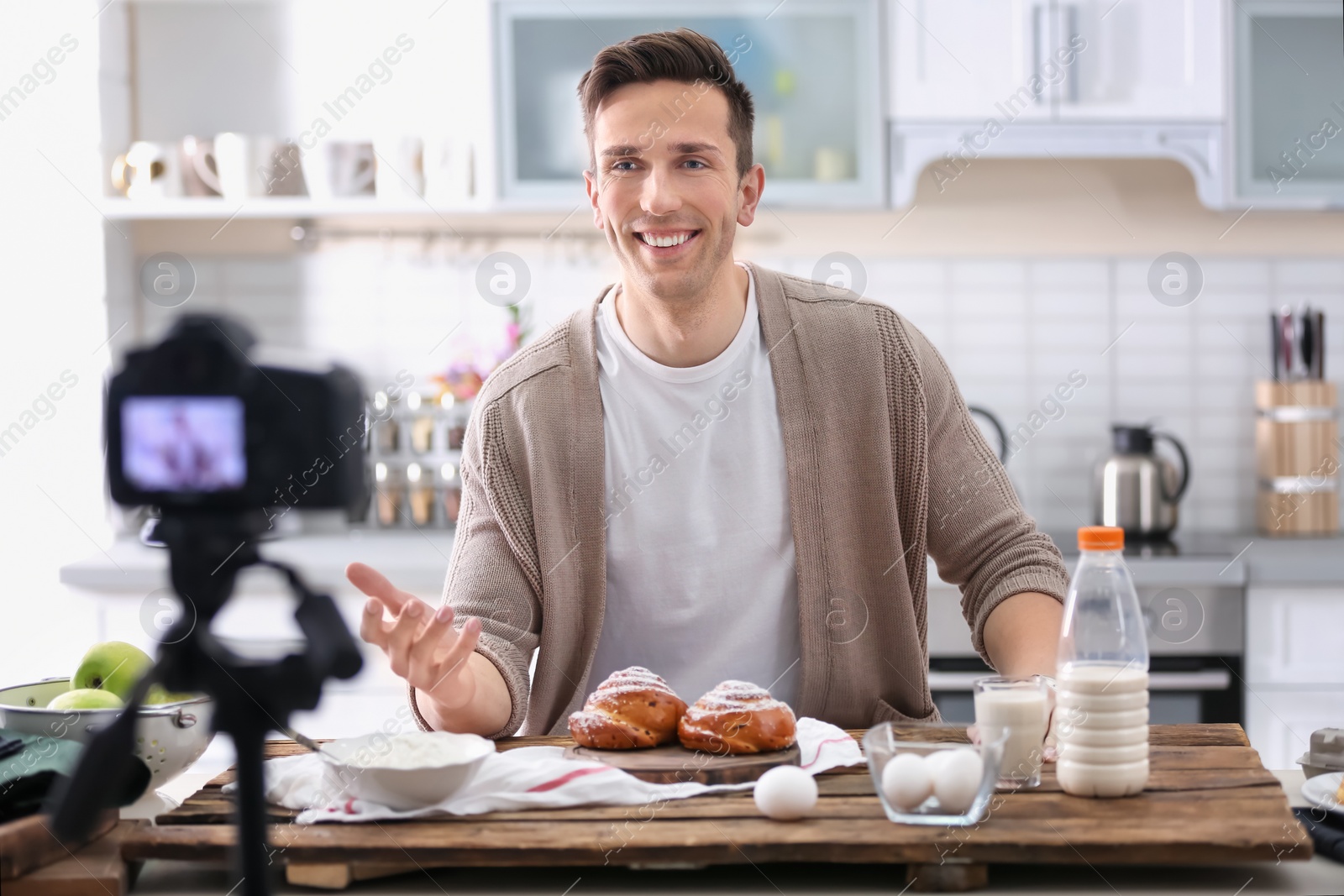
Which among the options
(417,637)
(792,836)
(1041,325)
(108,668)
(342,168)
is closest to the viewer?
(792,836)

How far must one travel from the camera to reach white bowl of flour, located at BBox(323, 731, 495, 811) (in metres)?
1.03

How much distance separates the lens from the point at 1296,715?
2520 millimetres

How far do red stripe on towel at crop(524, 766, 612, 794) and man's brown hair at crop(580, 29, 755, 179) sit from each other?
85 centimetres

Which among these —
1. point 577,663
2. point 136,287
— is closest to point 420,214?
point 136,287

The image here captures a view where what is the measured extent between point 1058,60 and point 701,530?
1.72 m

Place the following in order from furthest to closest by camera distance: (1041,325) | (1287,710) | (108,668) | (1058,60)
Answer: (1041,325) → (1058,60) → (1287,710) → (108,668)

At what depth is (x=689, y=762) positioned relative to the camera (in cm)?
113

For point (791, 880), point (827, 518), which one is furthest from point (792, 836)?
point (827, 518)

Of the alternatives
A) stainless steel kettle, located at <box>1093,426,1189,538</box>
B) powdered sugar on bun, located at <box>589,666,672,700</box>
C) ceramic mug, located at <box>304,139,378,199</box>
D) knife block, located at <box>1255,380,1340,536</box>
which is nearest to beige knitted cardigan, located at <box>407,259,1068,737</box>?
powdered sugar on bun, located at <box>589,666,672,700</box>

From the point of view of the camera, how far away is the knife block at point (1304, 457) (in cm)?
291

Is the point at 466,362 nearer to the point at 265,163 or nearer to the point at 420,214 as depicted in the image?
the point at 420,214

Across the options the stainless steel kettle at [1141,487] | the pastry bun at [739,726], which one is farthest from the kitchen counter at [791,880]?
the stainless steel kettle at [1141,487]

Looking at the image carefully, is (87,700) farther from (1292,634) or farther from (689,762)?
(1292,634)

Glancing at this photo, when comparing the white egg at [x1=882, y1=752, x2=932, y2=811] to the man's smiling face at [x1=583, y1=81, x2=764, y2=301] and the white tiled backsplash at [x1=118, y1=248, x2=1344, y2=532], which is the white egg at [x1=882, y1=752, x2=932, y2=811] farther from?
the white tiled backsplash at [x1=118, y1=248, x2=1344, y2=532]
